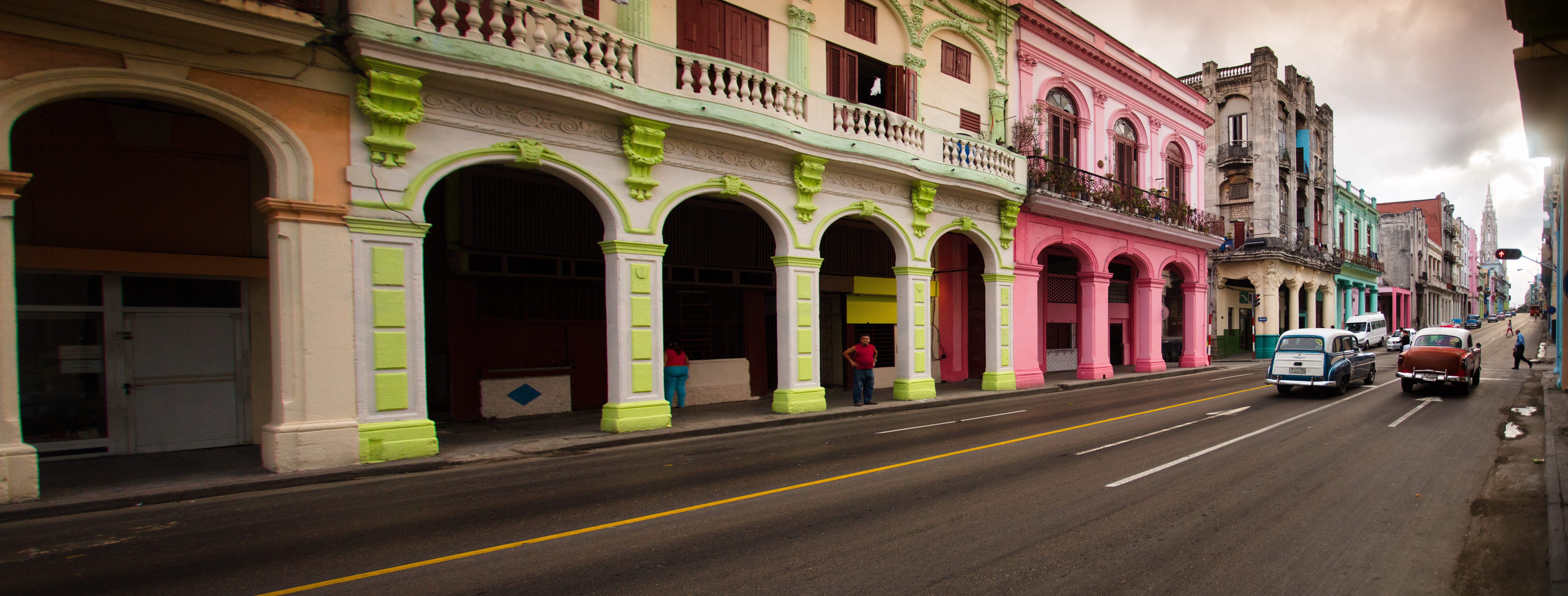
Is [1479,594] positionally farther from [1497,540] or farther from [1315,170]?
[1315,170]

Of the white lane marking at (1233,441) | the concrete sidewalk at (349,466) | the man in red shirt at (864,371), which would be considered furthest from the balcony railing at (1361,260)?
the concrete sidewalk at (349,466)

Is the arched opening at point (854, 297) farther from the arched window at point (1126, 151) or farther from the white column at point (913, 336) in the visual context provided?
the arched window at point (1126, 151)

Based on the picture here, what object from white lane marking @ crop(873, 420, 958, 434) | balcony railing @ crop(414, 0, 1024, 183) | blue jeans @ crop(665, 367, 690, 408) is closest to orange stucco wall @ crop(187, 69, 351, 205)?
balcony railing @ crop(414, 0, 1024, 183)

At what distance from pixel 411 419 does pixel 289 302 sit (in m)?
2.05

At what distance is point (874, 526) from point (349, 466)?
666cm

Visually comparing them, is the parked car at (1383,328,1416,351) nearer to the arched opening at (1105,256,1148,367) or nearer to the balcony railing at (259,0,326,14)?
the arched opening at (1105,256,1148,367)

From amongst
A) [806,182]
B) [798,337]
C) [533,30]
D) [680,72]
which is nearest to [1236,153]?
[806,182]

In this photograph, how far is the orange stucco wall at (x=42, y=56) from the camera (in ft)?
23.4

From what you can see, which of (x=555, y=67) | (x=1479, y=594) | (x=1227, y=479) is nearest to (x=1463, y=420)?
(x=1227, y=479)

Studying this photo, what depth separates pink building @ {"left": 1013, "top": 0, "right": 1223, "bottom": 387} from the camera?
66.2ft

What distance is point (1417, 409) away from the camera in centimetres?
1392

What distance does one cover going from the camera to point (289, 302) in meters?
8.62

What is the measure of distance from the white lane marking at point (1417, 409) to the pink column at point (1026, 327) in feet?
25.6

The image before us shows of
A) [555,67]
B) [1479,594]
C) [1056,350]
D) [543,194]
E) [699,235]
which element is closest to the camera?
[1479,594]
